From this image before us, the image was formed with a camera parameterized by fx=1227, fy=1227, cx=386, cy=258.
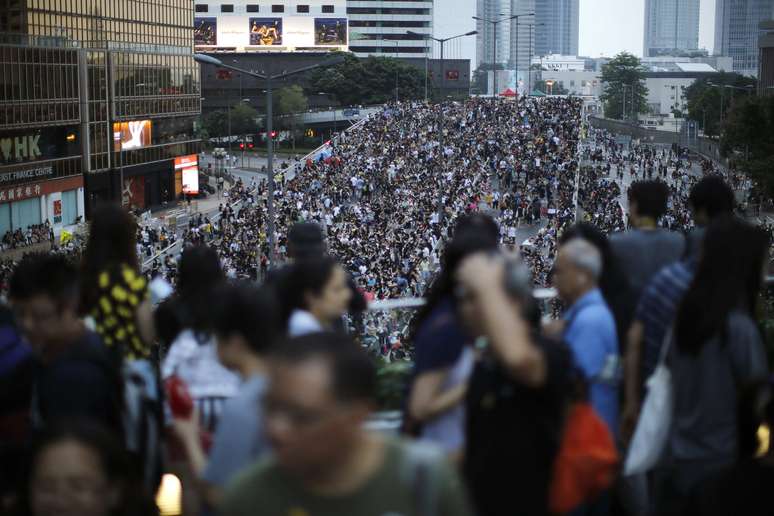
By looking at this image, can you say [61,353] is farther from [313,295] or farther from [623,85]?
[623,85]

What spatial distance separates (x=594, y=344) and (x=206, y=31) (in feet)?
419

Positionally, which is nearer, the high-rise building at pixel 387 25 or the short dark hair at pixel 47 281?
the short dark hair at pixel 47 281

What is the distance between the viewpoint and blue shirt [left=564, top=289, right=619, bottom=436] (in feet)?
14.8

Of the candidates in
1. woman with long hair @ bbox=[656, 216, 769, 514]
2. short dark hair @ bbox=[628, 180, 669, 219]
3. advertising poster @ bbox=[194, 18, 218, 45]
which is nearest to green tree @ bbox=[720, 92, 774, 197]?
short dark hair @ bbox=[628, 180, 669, 219]

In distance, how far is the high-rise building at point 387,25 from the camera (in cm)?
14638

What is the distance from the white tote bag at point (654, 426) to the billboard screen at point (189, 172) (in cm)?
6444

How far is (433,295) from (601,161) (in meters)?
68.2

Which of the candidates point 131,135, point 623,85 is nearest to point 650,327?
point 131,135

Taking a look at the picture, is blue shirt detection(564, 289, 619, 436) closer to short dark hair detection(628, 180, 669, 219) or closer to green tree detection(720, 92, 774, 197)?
short dark hair detection(628, 180, 669, 219)

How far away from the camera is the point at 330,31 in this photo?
126 metres

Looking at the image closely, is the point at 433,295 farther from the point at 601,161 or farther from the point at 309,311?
the point at 601,161

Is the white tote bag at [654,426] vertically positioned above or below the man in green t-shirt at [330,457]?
below

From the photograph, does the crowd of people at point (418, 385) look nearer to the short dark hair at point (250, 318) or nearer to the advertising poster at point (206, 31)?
the short dark hair at point (250, 318)

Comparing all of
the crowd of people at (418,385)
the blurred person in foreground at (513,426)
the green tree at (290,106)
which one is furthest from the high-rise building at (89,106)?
the blurred person in foreground at (513,426)
